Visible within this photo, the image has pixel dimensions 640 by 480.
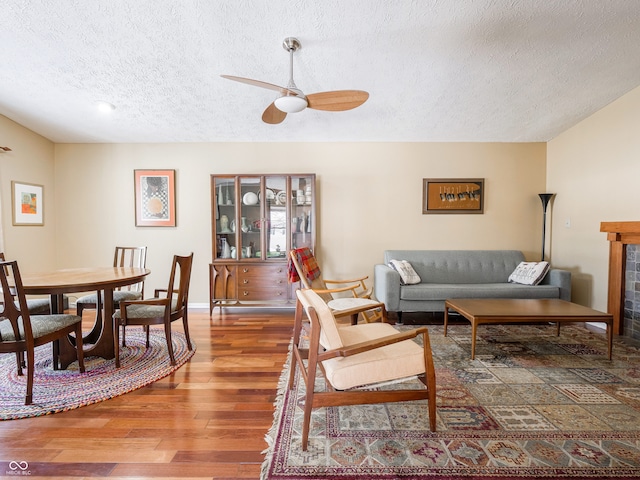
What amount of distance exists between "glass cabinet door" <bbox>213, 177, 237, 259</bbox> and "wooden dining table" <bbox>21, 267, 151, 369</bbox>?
1.36 meters

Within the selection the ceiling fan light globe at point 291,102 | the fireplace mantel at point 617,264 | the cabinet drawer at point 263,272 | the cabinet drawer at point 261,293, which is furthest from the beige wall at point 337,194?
the ceiling fan light globe at point 291,102

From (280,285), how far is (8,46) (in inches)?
128

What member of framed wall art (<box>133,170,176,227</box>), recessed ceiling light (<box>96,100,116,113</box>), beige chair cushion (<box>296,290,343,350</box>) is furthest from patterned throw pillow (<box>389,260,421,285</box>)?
recessed ceiling light (<box>96,100,116,113</box>)

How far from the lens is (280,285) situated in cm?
400

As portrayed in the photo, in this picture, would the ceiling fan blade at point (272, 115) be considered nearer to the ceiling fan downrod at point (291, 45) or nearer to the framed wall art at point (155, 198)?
the ceiling fan downrod at point (291, 45)

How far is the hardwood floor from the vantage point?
1.47m

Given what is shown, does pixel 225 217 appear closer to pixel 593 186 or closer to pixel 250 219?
pixel 250 219

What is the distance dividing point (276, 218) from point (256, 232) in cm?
32

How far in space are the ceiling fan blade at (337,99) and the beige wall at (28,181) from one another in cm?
383

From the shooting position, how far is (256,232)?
13.4 ft

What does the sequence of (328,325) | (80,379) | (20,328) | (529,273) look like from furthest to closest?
(529,273) < (80,379) < (20,328) < (328,325)

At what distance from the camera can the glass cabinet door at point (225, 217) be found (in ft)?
13.4

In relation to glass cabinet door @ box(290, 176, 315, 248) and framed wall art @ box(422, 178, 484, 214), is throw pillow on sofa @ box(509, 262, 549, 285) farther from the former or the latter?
glass cabinet door @ box(290, 176, 315, 248)

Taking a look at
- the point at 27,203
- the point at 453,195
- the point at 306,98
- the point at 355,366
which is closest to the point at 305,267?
the point at 306,98
